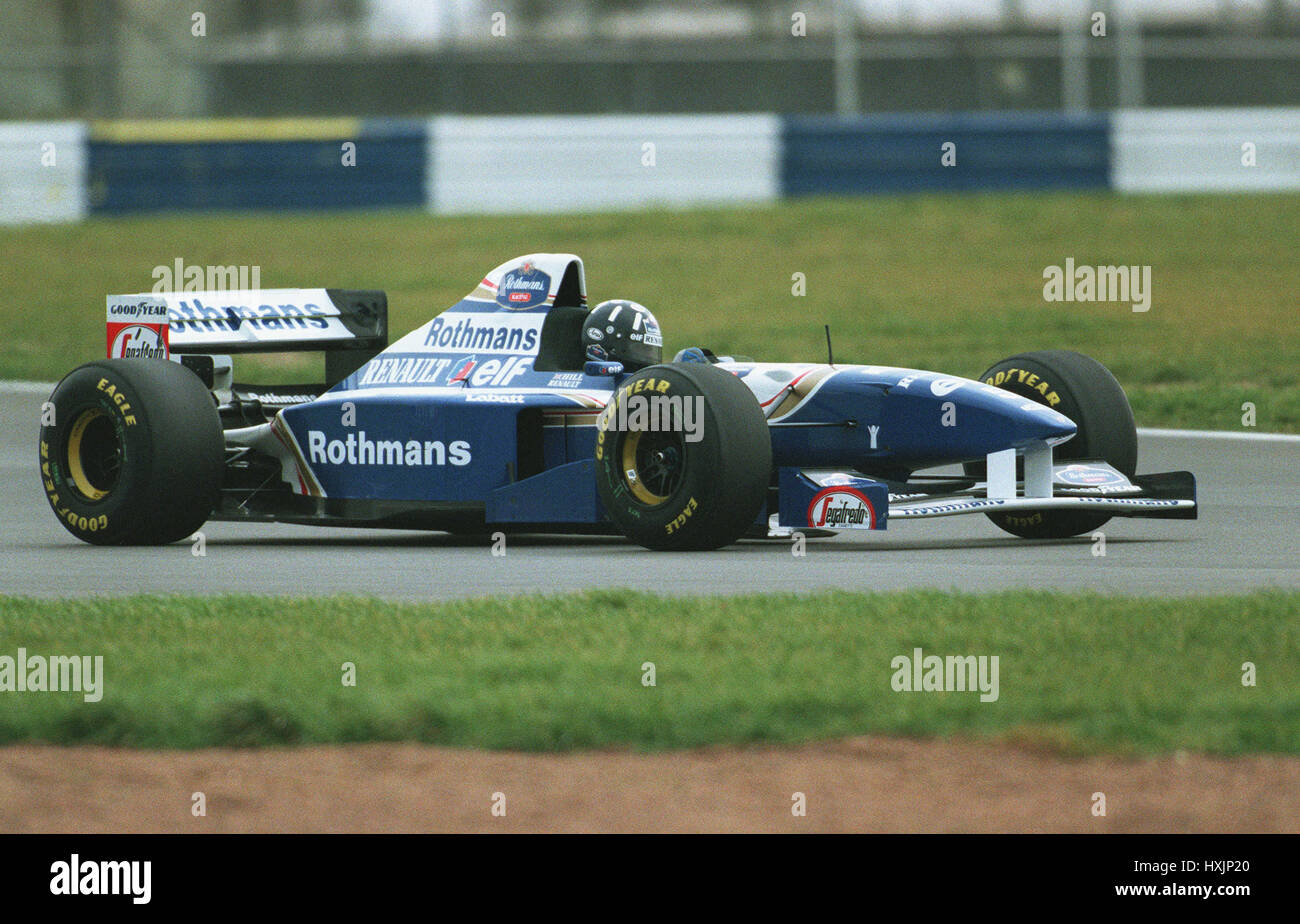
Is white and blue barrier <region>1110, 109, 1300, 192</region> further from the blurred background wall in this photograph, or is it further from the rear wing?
the rear wing

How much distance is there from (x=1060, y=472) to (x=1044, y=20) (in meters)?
21.3

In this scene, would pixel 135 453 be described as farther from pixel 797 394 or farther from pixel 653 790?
pixel 653 790

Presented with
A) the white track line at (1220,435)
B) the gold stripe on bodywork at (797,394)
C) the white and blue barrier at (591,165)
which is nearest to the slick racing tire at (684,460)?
the gold stripe on bodywork at (797,394)

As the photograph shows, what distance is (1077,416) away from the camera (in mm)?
11297

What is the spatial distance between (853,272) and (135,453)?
15.4 m

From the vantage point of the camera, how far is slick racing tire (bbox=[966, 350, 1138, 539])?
37.1 feet

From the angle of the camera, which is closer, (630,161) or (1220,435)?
(1220,435)

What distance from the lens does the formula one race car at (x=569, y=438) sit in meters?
10.4

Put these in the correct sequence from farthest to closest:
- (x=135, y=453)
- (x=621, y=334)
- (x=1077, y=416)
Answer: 1. (x=621, y=334)
2. (x=135, y=453)
3. (x=1077, y=416)

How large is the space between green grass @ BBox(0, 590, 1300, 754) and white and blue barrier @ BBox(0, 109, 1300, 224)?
2063 cm

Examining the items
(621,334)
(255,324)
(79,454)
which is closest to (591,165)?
(255,324)

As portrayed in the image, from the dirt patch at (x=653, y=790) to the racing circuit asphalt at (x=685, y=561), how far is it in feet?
9.21

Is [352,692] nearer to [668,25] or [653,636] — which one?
[653,636]
